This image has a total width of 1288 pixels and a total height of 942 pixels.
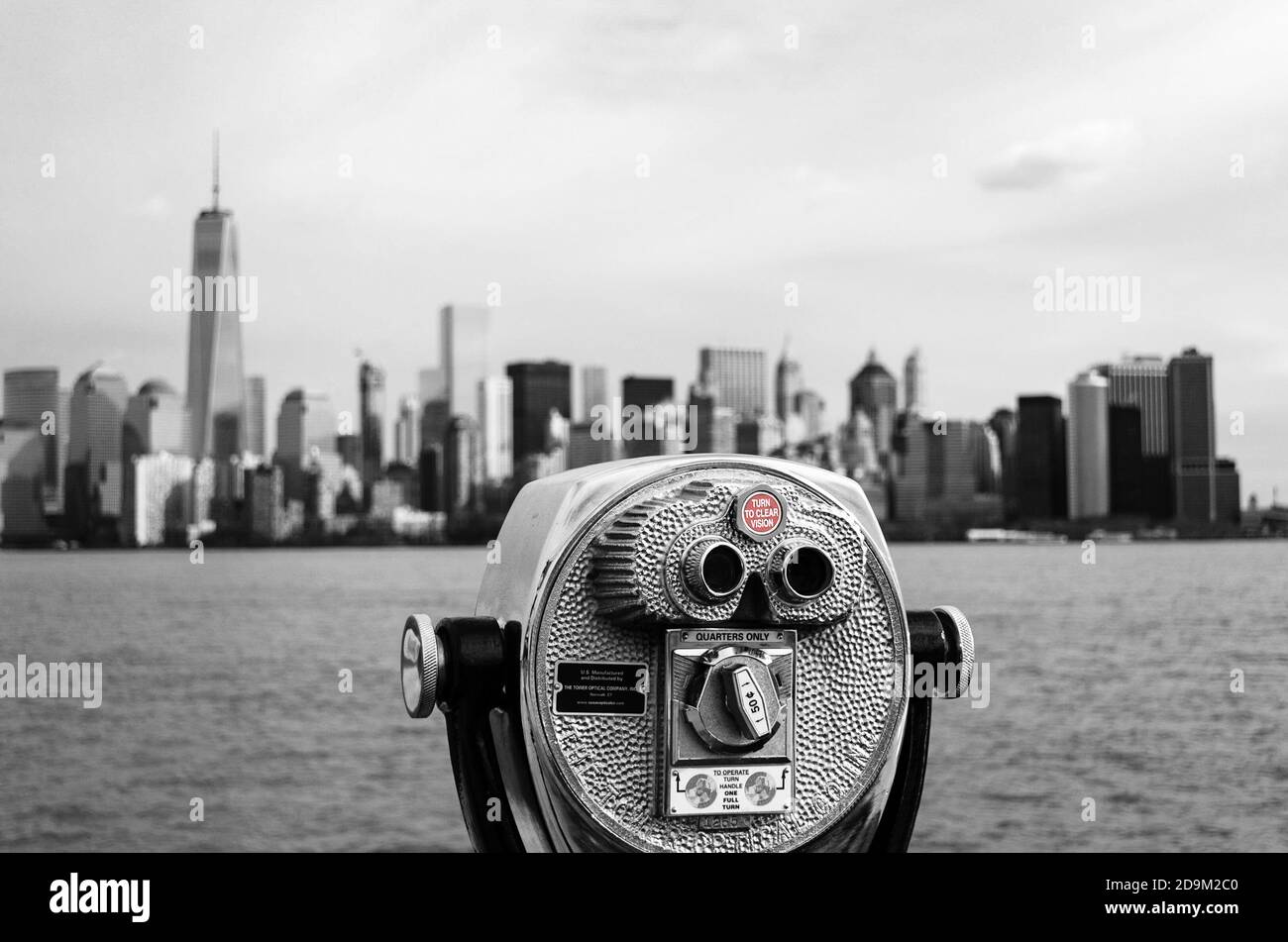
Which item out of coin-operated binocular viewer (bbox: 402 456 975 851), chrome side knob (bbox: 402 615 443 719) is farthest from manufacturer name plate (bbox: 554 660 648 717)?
chrome side knob (bbox: 402 615 443 719)

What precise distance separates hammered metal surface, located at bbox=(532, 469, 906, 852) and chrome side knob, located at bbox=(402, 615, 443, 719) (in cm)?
17

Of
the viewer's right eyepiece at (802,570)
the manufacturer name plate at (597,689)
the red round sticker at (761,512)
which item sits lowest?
the manufacturer name plate at (597,689)

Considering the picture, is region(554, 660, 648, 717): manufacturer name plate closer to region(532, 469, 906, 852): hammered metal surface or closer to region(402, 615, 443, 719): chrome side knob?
region(532, 469, 906, 852): hammered metal surface

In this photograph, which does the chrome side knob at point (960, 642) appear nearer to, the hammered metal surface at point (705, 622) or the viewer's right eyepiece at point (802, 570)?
the hammered metal surface at point (705, 622)

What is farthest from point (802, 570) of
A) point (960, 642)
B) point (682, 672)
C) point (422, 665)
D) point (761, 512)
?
point (422, 665)

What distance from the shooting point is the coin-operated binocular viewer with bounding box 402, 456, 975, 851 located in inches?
90.6

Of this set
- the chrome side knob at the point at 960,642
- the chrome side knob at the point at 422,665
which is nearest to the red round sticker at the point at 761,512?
the chrome side knob at the point at 960,642

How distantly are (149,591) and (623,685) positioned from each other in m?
81.6

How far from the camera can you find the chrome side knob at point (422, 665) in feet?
7.66

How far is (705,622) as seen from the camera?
2.31 metres

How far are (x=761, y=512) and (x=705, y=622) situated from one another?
0.63ft

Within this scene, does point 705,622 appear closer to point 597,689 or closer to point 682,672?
point 682,672
